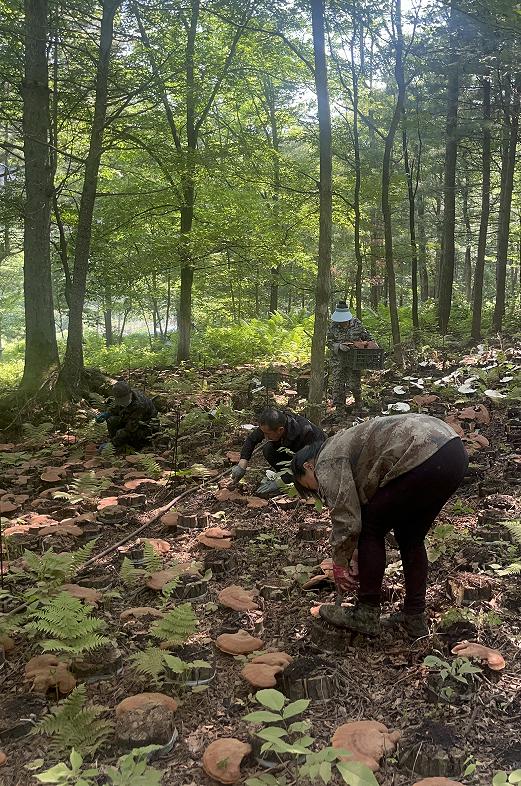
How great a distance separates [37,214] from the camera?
10.1 m

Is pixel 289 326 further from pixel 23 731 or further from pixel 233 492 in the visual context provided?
pixel 23 731

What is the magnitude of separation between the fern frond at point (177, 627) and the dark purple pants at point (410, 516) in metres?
1.01

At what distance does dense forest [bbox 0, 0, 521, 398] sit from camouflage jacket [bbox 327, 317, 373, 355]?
38.5 inches

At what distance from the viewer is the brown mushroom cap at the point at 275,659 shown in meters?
2.98

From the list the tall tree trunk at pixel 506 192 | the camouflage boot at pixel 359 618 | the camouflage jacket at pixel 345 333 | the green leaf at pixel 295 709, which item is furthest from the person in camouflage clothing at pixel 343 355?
the tall tree trunk at pixel 506 192

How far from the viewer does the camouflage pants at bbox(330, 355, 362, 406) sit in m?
9.18

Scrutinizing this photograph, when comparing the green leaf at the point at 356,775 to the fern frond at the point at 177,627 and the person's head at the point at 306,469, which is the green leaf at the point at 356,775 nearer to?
the fern frond at the point at 177,627

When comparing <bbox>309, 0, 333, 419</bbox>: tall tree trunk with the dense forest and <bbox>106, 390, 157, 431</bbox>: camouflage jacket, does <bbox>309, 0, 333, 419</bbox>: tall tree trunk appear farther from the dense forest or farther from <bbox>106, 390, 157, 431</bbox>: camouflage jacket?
<bbox>106, 390, 157, 431</bbox>: camouflage jacket

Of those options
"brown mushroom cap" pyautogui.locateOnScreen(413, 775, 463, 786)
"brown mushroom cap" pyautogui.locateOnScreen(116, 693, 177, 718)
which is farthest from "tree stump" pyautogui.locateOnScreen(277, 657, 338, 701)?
"brown mushroom cap" pyautogui.locateOnScreen(413, 775, 463, 786)

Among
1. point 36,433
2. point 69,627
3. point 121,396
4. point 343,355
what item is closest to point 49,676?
point 69,627

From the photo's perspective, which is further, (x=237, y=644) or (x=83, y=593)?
(x=83, y=593)

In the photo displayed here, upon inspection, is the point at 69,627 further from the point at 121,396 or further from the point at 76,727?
the point at 121,396

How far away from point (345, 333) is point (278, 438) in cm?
455

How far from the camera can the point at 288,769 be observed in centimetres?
240
